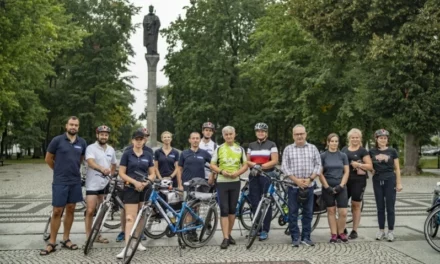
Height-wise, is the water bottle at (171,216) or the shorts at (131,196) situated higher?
the shorts at (131,196)

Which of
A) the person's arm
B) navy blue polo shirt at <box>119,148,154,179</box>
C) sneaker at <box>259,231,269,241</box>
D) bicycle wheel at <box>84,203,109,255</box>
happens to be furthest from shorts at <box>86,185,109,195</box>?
sneaker at <box>259,231,269,241</box>

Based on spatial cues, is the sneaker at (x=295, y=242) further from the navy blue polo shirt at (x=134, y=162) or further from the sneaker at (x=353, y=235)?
the navy blue polo shirt at (x=134, y=162)

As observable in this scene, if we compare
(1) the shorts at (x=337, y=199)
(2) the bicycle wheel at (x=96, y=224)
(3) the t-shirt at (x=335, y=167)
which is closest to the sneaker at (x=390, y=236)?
(1) the shorts at (x=337, y=199)

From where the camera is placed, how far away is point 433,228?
8.00 m

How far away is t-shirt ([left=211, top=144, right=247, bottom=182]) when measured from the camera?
804 cm

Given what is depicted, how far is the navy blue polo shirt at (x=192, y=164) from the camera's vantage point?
8750mm

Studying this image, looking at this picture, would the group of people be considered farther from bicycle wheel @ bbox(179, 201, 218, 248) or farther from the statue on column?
the statue on column

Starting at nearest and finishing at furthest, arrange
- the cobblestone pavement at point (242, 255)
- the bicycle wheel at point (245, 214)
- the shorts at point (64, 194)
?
the cobblestone pavement at point (242, 255), the shorts at point (64, 194), the bicycle wheel at point (245, 214)

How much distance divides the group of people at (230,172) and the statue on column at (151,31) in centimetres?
976

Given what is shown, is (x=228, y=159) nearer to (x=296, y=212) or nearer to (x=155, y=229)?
(x=296, y=212)

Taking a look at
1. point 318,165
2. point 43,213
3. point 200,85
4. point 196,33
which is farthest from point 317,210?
point 196,33

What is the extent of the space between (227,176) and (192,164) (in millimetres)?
1058

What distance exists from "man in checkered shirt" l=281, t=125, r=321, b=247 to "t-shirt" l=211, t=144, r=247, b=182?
83cm

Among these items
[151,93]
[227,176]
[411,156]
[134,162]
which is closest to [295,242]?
[227,176]
